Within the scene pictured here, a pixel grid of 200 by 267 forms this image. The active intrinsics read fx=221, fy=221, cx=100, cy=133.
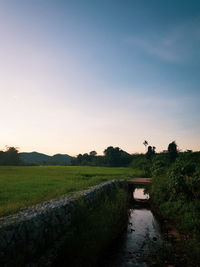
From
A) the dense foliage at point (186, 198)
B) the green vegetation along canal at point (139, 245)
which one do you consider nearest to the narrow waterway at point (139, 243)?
the green vegetation along canal at point (139, 245)

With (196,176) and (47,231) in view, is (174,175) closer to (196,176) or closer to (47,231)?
(196,176)

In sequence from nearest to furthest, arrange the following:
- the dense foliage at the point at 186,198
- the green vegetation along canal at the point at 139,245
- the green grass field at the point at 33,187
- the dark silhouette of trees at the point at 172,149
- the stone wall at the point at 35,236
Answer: the stone wall at the point at 35,236, the green vegetation along canal at the point at 139,245, the dense foliage at the point at 186,198, the green grass field at the point at 33,187, the dark silhouette of trees at the point at 172,149

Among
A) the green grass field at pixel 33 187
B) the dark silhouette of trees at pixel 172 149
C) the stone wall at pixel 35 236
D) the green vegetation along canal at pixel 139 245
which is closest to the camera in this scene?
the stone wall at pixel 35 236

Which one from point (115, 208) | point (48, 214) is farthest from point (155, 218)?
point (48, 214)

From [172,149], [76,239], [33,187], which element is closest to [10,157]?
[172,149]

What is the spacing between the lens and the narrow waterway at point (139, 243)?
8.73 metres

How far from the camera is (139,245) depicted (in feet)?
34.4

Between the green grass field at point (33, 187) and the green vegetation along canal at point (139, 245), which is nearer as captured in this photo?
the green vegetation along canal at point (139, 245)

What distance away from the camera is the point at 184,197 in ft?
43.8

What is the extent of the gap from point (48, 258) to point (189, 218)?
7.53 meters

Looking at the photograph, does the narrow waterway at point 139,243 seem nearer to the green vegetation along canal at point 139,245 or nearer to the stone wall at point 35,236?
the green vegetation along canal at point 139,245

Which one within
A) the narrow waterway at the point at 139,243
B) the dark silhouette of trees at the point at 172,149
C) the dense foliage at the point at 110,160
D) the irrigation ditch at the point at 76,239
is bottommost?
the narrow waterway at the point at 139,243

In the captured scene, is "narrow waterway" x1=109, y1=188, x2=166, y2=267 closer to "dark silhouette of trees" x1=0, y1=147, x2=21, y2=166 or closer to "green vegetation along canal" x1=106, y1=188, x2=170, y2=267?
"green vegetation along canal" x1=106, y1=188, x2=170, y2=267

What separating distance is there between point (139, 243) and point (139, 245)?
306 mm
